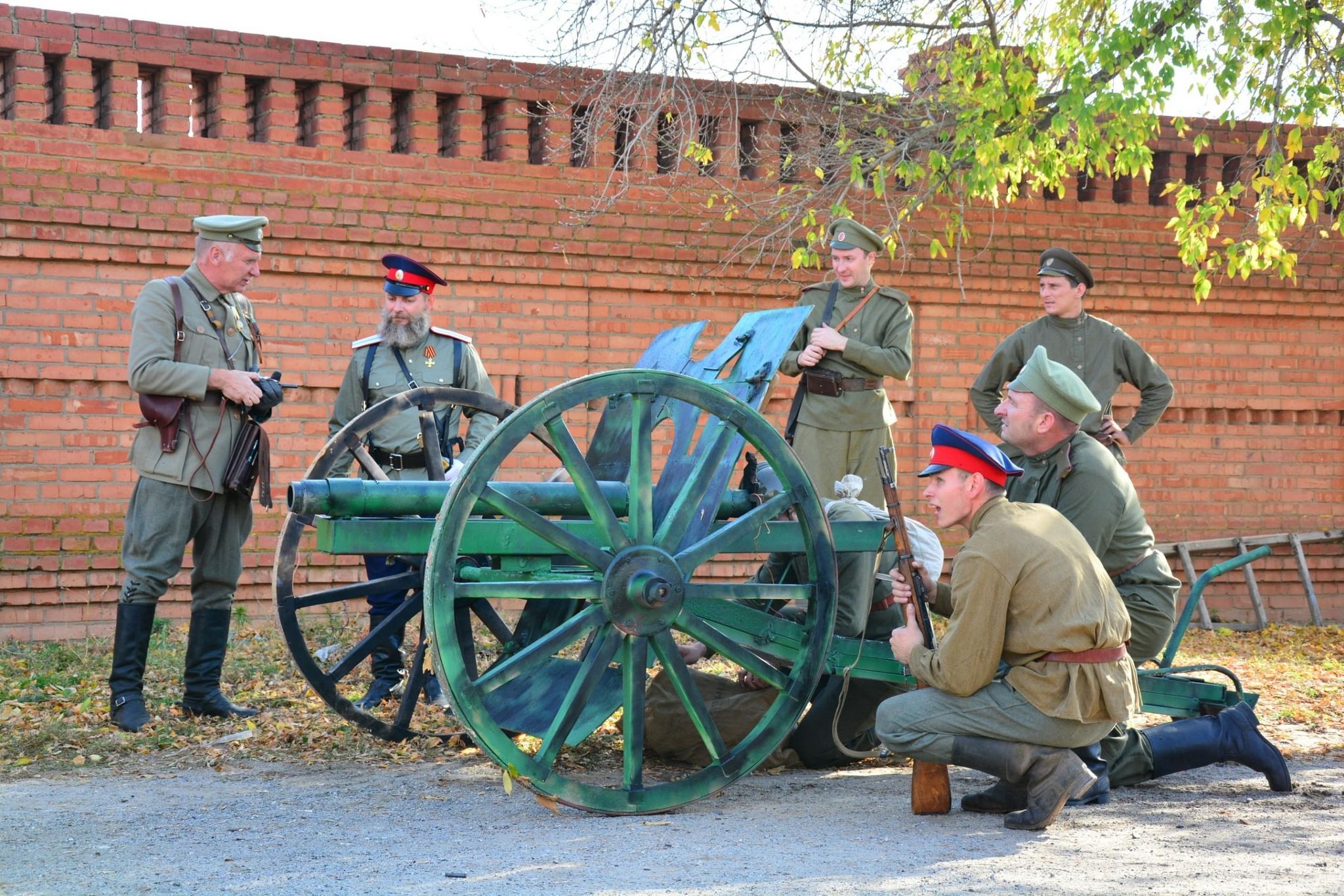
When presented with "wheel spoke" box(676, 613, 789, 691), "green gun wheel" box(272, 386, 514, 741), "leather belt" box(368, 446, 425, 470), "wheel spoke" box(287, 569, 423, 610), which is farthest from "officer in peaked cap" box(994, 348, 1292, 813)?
"leather belt" box(368, 446, 425, 470)

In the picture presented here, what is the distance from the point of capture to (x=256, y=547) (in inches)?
321

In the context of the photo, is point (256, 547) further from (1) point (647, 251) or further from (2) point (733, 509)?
(2) point (733, 509)

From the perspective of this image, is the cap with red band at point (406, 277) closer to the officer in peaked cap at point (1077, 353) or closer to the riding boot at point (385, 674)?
the riding boot at point (385, 674)

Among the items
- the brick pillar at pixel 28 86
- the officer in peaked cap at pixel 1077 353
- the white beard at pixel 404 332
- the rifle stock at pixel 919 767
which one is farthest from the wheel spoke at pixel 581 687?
the brick pillar at pixel 28 86

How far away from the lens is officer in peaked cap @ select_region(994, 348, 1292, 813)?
493 centimetres

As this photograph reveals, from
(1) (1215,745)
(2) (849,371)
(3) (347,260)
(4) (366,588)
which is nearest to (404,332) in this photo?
(4) (366,588)

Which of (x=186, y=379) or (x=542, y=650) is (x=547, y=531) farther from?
(x=186, y=379)

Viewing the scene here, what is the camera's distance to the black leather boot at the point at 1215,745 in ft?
16.3

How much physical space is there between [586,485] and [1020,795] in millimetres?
1643

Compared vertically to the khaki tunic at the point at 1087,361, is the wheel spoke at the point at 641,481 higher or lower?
lower

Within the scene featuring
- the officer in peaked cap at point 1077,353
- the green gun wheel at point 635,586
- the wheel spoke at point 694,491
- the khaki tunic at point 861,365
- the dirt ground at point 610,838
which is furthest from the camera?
the officer in peaked cap at point 1077,353

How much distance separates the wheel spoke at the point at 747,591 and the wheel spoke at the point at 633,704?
22cm

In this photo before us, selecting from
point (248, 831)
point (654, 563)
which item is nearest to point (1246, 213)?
point (654, 563)

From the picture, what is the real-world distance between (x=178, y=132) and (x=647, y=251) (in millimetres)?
2677
